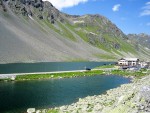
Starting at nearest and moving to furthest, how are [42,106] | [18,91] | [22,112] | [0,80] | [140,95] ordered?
1. [140,95]
2. [22,112]
3. [42,106]
4. [18,91]
5. [0,80]

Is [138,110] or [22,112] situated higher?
[138,110]

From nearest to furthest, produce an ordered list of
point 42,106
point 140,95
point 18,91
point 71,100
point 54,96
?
point 140,95, point 42,106, point 71,100, point 54,96, point 18,91

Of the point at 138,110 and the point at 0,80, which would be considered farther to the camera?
the point at 0,80

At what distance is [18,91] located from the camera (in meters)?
82.9

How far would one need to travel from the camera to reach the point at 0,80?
10588cm

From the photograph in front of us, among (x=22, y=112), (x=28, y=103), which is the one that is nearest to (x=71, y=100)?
(x=28, y=103)

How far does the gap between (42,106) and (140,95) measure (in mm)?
34545

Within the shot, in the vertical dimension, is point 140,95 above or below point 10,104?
above

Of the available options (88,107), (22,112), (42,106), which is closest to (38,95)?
(42,106)

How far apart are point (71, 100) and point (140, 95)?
136 ft

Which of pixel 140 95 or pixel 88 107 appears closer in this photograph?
pixel 140 95

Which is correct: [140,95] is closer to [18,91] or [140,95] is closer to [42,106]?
[42,106]

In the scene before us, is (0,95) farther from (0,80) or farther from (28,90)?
(0,80)

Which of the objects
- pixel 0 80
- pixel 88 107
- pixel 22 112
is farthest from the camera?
pixel 0 80
